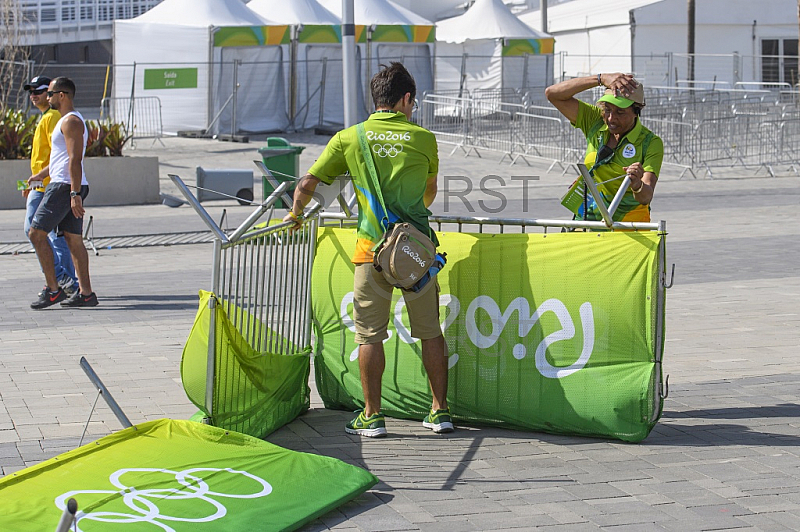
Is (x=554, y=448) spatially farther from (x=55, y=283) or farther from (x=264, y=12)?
(x=264, y=12)

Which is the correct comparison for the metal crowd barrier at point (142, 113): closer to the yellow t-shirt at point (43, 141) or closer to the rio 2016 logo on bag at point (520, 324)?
the yellow t-shirt at point (43, 141)

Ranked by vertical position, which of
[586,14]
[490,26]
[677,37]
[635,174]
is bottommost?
[635,174]

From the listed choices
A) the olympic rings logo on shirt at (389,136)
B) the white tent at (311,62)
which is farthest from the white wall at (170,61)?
the olympic rings logo on shirt at (389,136)

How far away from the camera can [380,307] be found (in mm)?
5562

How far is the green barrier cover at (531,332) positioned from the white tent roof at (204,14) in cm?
2221

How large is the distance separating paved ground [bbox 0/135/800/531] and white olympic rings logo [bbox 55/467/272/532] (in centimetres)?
40

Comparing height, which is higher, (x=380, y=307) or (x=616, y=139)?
(x=616, y=139)

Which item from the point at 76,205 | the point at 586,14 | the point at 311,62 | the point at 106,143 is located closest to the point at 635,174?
the point at 76,205

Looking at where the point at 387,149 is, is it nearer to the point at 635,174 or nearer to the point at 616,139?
the point at 635,174

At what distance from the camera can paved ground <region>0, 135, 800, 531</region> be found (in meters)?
4.48

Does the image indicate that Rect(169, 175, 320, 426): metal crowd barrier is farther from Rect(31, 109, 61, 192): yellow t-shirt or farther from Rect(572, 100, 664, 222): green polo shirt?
Rect(31, 109, 61, 192): yellow t-shirt

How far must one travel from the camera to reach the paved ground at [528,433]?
448 centimetres

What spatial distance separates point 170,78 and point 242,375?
903 inches

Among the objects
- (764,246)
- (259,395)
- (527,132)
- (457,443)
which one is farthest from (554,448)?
(527,132)
